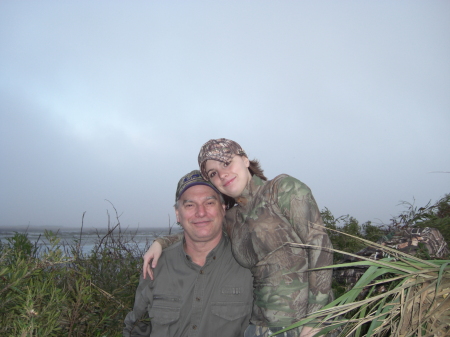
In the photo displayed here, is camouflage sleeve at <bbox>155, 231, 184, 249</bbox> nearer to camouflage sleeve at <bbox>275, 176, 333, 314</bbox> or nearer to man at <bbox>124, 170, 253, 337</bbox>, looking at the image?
A: man at <bbox>124, 170, 253, 337</bbox>

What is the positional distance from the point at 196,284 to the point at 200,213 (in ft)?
2.40

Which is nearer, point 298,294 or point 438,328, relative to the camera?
point 438,328

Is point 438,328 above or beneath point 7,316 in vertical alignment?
above

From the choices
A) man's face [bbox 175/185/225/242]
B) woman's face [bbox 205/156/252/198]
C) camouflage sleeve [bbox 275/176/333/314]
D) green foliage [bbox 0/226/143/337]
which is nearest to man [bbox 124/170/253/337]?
man's face [bbox 175/185/225/242]

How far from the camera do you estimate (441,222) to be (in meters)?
5.00

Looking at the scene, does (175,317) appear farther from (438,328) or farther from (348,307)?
(438,328)

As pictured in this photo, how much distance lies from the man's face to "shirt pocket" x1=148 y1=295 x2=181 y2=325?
65 cm

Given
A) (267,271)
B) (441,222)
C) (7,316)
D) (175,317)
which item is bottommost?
(175,317)

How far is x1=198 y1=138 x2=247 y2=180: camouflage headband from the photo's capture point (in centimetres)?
333

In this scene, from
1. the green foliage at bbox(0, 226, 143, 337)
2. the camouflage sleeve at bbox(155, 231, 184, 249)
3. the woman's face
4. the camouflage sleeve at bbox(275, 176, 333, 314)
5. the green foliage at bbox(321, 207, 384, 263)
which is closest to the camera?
the green foliage at bbox(0, 226, 143, 337)

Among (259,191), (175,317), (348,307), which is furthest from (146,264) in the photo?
(348,307)

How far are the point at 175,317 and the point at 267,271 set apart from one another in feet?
3.92

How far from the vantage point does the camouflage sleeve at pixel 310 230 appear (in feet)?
9.07

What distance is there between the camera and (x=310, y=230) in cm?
280
